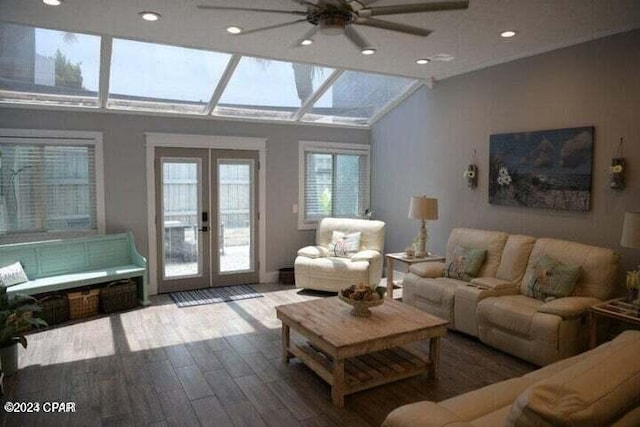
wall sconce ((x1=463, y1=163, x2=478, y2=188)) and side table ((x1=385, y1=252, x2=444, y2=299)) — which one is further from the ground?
wall sconce ((x1=463, y1=163, x2=478, y2=188))

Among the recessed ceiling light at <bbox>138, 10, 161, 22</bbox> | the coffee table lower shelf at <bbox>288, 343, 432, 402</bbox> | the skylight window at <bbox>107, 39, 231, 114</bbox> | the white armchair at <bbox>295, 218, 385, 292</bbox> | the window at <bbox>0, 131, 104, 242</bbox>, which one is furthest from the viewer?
the white armchair at <bbox>295, 218, 385, 292</bbox>

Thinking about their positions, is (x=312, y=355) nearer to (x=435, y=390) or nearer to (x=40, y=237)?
(x=435, y=390)

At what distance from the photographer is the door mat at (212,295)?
5.60 meters

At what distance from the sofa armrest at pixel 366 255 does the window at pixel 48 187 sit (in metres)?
3.26

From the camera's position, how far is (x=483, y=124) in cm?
523

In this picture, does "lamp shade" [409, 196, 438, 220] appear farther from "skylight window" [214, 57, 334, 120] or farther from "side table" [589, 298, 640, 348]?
"side table" [589, 298, 640, 348]

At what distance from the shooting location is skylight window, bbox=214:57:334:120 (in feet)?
17.6

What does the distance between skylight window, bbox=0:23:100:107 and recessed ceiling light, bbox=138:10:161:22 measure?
3.31 ft

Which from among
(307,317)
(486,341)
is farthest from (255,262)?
(486,341)

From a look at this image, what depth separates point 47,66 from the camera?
4.55 m

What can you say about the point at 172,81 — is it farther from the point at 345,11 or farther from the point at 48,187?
the point at 345,11

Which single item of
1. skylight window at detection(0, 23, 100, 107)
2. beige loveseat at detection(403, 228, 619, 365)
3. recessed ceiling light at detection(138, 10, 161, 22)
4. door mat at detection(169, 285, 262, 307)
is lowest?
door mat at detection(169, 285, 262, 307)

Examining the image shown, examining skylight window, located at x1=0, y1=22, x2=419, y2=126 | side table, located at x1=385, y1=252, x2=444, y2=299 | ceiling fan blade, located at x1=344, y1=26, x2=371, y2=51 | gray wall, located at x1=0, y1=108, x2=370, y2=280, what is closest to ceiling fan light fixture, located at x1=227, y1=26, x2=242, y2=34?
skylight window, located at x1=0, y1=22, x2=419, y2=126

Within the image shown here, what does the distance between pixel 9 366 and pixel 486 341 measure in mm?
4036
